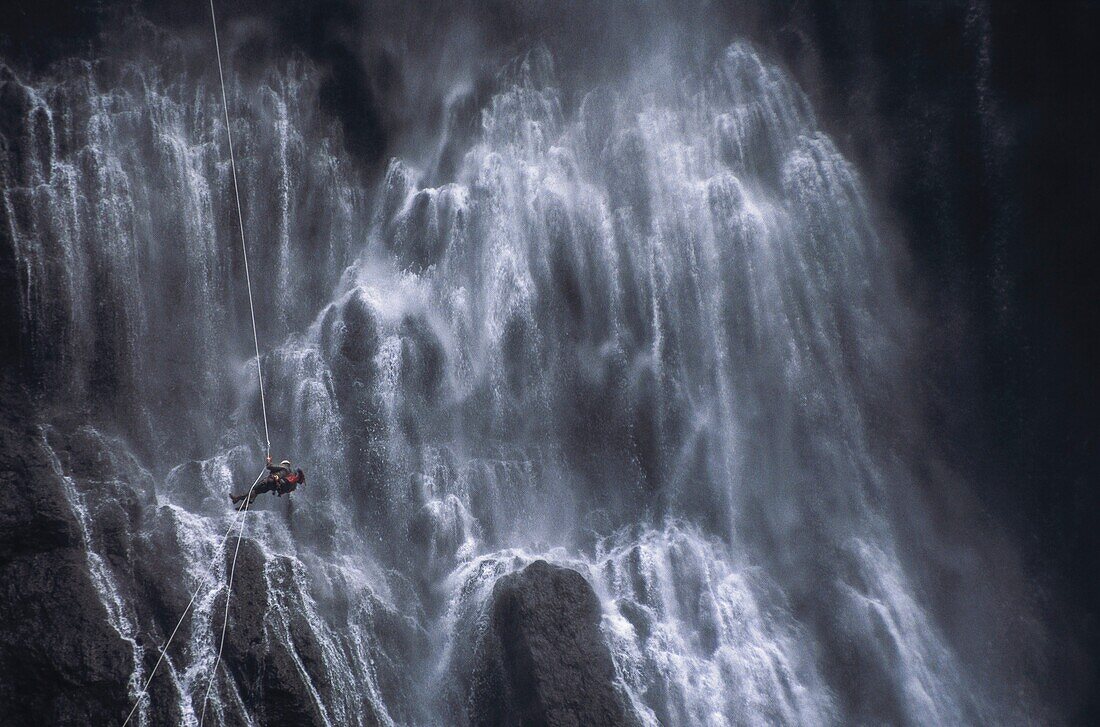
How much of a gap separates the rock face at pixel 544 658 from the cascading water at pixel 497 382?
70 cm

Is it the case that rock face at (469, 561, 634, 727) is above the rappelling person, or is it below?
below

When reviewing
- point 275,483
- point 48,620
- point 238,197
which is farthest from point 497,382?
point 48,620

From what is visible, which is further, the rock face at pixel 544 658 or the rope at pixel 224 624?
the rock face at pixel 544 658

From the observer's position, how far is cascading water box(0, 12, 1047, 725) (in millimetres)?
17922

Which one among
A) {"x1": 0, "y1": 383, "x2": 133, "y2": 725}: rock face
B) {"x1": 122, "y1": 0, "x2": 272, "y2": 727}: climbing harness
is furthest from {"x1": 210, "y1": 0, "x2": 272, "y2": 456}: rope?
{"x1": 0, "y1": 383, "x2": 133, "y2": 725}: rock face

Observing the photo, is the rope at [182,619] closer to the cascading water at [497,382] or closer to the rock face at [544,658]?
the cascading water at [497,382]

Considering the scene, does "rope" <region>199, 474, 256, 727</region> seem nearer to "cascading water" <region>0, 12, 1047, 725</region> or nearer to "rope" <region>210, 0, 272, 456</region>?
"cascading water" <region>0, 12, 1047, 725</region>

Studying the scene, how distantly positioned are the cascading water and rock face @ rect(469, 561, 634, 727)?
0.70 meters

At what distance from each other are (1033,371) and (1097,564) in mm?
5477

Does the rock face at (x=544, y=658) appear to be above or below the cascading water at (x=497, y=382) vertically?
below

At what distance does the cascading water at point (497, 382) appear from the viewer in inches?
706

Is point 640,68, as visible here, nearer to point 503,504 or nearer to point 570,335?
point 570,335

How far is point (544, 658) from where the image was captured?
16766 millimetres

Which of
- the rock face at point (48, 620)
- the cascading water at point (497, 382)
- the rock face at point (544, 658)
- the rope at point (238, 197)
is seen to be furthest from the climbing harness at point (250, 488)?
the rock face at point (544, 658)
